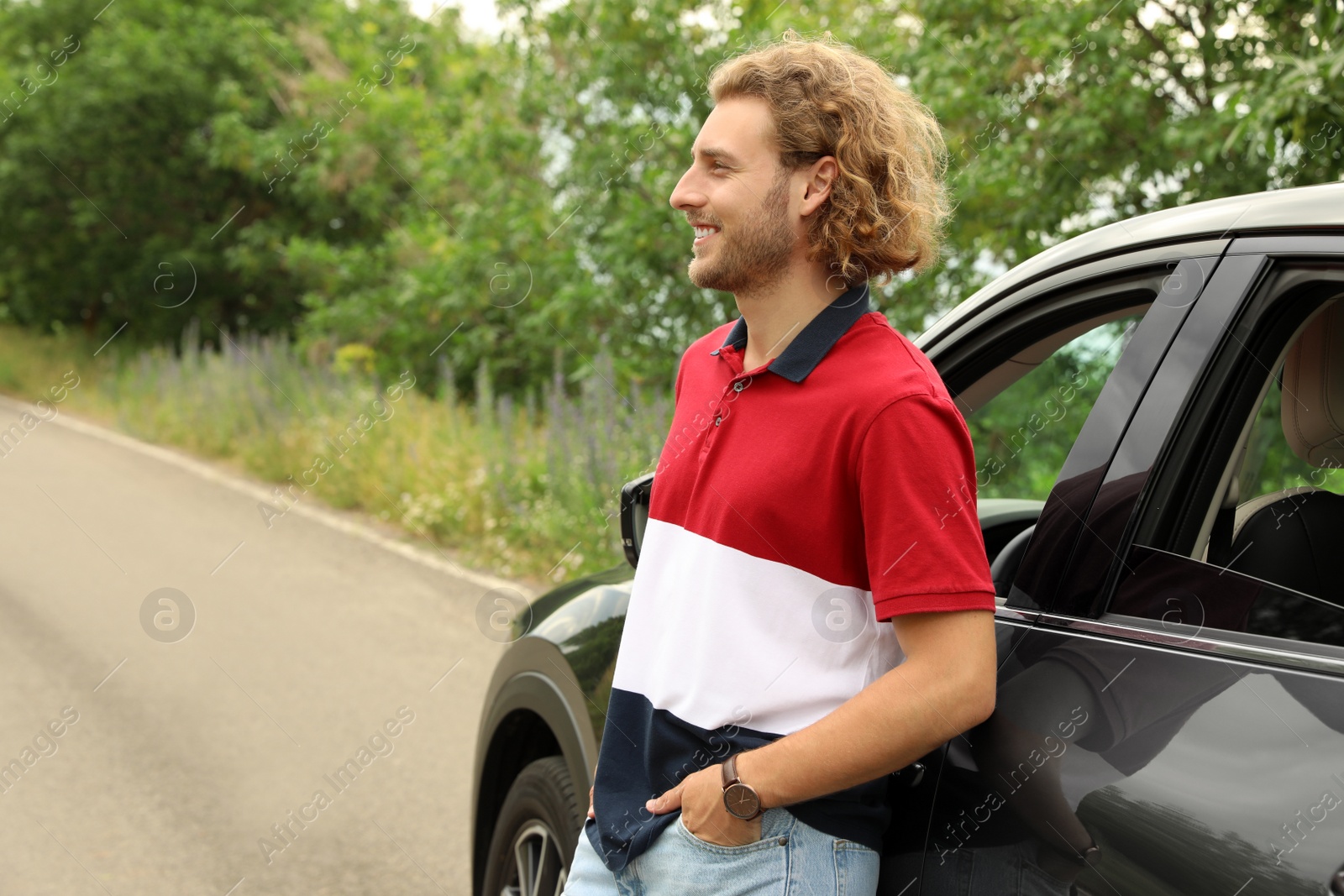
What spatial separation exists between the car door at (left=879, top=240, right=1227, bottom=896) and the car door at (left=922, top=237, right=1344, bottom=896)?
1 cm

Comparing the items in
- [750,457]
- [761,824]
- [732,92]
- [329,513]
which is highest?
[732,92]

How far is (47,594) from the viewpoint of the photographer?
295 inches

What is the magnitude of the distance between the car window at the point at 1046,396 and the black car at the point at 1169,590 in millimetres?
21

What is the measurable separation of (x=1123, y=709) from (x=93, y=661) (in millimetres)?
6000

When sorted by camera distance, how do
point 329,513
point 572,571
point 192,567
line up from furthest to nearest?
point 329,513, point 192,567, point 572,571

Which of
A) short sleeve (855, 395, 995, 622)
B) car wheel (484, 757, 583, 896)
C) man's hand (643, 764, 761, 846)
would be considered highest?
short sleeve (855, 395, 995, 622)

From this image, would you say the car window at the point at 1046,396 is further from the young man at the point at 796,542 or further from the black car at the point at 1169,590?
the young man at the point at 796,542

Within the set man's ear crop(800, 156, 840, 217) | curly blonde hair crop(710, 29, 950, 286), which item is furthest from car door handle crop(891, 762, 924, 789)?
man's ear crop(800, 156, 840, 217)

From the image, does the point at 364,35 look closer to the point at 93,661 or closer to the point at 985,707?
the point at 93,661

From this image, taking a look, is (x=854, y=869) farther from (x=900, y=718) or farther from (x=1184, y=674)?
(x=1184, y=674)

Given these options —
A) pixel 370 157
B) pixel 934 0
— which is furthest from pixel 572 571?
pixel 370 157

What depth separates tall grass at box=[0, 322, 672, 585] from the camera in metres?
8.05

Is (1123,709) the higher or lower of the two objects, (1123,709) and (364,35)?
the lower

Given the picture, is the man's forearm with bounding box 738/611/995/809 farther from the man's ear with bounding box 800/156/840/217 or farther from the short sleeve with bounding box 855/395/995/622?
the man's ear with bounding box 800/156/840/217
